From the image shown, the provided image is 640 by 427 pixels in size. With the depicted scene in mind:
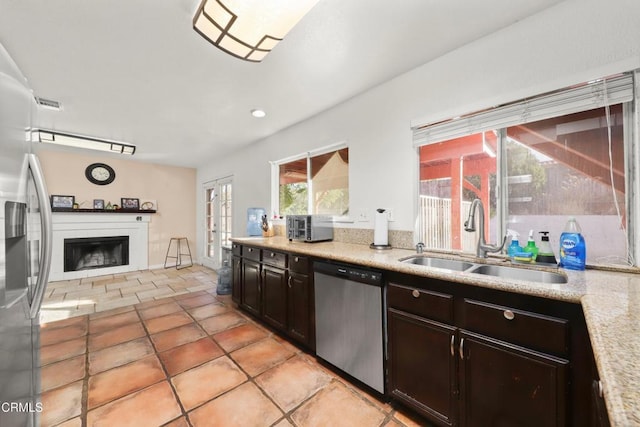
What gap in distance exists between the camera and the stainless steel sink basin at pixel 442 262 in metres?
1.73

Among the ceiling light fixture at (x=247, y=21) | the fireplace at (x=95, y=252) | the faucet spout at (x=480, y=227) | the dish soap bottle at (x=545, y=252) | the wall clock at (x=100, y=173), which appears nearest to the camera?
the ceiling light fixture at (x=247, y=21)

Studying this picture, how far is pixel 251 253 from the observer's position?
2.78 metres

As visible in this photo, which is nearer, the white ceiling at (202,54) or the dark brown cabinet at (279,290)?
the white ceiling at (202,54)

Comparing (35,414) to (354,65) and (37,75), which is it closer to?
(37,75)

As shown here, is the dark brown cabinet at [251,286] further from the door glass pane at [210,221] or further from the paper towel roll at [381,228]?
the door glass pane at [210,221]

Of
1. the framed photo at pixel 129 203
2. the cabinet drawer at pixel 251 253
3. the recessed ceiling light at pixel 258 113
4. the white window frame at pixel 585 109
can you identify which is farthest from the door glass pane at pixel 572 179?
the framed photo at pixel 129 203

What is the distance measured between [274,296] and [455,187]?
1.90 meters

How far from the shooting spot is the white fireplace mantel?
14.7ft

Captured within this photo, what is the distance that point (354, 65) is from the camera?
6.73ft

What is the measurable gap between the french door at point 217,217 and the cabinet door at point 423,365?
3995mm

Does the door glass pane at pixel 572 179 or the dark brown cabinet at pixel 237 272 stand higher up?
the door glass pane at pixel 572 179

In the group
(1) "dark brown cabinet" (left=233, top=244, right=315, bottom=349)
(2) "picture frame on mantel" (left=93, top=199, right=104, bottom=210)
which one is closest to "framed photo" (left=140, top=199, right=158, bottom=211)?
(2) "picture frame on mantel" (left=93, top=199, right=104, bottom=210)

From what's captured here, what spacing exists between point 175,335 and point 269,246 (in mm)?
1272

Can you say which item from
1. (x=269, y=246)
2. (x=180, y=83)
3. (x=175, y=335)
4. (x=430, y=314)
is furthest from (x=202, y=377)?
(x=180, y=83)
